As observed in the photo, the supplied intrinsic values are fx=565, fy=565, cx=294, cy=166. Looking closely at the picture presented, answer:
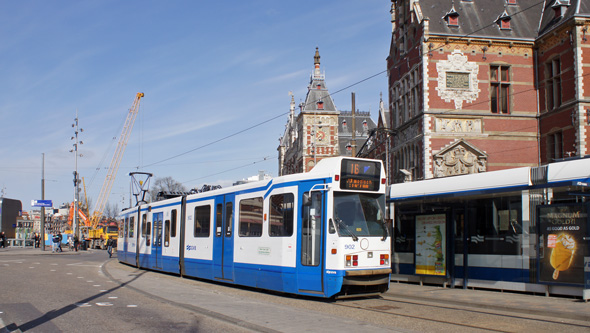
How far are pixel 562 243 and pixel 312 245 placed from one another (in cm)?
567

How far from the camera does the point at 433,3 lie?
107 feet

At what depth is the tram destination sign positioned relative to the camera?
12.8 metres

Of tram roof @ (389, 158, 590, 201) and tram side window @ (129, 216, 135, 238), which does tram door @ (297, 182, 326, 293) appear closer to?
tram roof @ (389, 158, 590, 201)

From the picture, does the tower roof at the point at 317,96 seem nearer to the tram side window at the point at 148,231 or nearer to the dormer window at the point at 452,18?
the dormer window at the point at 452,18

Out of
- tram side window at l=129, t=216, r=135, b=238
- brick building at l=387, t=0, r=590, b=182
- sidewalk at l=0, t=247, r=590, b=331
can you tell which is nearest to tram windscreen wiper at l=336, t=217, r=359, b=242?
sidewalk at l=0, t=247, r=590, b=331

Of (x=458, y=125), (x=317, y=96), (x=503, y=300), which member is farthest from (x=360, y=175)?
(x=317, y=96)

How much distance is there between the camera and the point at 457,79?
30.5m

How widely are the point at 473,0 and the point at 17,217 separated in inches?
3083

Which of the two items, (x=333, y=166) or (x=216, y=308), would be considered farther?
(x=333, y=166)

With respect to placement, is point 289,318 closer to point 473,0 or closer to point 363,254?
point 363,254

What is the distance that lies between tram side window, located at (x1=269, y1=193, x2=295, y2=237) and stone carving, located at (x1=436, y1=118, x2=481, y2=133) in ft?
59.4

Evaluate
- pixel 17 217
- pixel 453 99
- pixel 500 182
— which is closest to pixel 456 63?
pixel 453 99

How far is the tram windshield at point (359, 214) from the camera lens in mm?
12570

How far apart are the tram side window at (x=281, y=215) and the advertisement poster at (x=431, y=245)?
16.2 feet
